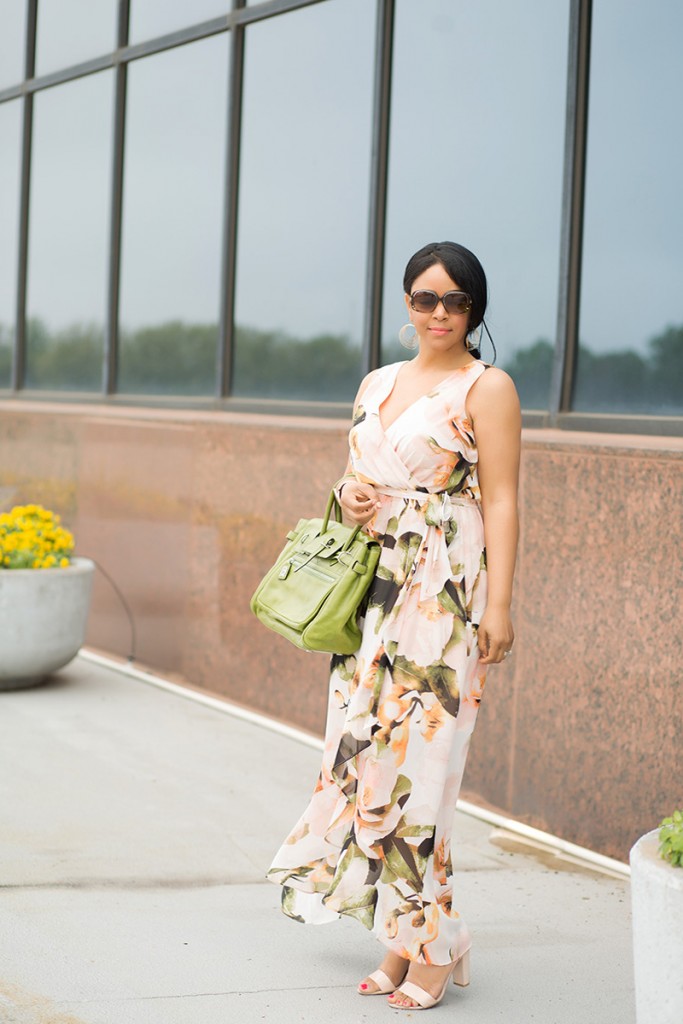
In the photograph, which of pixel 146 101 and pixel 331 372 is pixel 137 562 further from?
pixel 146 101

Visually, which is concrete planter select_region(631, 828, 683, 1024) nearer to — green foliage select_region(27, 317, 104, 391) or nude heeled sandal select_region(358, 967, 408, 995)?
nude heeled sandal select_region(358, 967, 408, 995)

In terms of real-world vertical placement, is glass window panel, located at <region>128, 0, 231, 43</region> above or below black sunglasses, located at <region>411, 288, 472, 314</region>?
above

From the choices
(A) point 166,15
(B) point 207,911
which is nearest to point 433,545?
(B) point 207,911

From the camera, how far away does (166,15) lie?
8555 millimetres

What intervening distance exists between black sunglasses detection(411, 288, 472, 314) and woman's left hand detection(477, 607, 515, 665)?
75 cm

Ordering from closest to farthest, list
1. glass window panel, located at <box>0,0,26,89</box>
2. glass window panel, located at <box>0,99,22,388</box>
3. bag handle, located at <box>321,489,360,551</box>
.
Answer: bag handle, located at <box>321,489,360,551</box> → glass window panel, located at <box>0,0,26,89</box> → glass window panel, located at <box>0,99,22,388</box>

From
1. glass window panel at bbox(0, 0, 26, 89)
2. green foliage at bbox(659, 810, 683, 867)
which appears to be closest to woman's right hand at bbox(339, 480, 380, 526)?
green foliage at bbox(659, 810, 683, 867)

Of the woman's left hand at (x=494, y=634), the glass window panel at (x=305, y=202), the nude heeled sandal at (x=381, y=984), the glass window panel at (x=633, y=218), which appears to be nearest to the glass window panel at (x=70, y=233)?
the glass window panel at (x=305, y=202)

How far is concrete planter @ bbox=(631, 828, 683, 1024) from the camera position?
2.75 metres

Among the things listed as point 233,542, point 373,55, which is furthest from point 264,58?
point 233,542

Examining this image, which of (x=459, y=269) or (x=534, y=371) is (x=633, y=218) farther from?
(x=459, y=269)

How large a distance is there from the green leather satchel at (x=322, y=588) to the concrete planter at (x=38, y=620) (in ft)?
11.5

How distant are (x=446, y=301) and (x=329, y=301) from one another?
148 inches

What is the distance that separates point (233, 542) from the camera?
730cm
